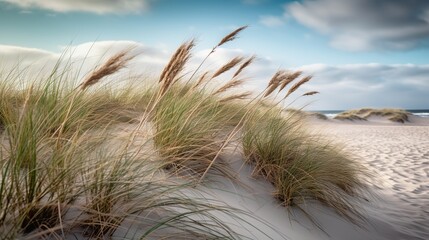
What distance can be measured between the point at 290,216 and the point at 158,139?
124cm

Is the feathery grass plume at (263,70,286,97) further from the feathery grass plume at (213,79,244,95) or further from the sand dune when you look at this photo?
the sand dune

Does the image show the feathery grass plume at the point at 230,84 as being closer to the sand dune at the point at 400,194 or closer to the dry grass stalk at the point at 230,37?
the dry grass stalk at the point at 230,37

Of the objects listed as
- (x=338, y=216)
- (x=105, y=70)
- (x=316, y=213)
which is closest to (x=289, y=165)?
(x=316, y=213)

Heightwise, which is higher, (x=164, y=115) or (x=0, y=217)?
(x=164, y=115)

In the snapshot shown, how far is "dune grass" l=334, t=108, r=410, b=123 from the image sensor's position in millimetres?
27875

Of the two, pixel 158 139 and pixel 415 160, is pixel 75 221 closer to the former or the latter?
pixel 158 139

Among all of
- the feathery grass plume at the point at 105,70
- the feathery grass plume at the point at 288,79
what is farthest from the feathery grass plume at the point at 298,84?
the feathery grass plume at the point at 105,70

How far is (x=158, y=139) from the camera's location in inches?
99.3

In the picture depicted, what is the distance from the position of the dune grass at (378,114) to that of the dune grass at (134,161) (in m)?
25.7

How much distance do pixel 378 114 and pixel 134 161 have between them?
3376 centimetres

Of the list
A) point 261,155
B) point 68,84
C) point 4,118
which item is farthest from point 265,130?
point 4,118

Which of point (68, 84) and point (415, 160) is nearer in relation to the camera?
point (68, 84)

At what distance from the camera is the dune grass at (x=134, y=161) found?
1260 mm

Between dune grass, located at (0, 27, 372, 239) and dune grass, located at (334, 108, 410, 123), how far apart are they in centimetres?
2568
